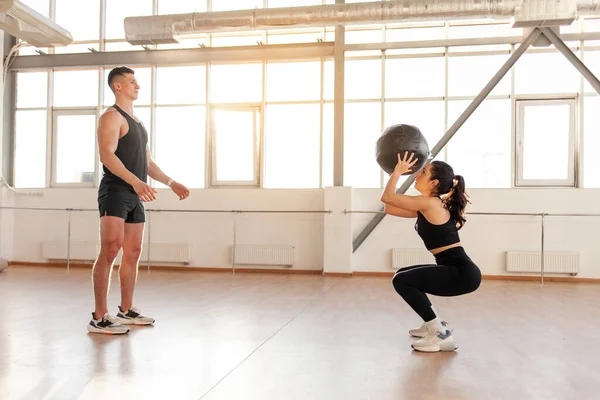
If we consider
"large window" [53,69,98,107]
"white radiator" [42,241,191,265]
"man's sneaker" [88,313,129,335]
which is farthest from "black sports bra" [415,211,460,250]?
"large window" [53,69,98,107]

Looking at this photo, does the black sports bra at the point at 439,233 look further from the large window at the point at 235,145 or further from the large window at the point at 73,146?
the large window at the point at 73,146

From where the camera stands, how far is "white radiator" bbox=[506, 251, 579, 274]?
7156 mm

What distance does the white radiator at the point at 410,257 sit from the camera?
747cm

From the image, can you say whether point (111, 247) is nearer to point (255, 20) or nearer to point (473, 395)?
point (473, 395)

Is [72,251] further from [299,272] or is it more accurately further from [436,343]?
[436,343]

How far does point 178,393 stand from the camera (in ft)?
6.70

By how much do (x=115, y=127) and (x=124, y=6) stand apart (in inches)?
259

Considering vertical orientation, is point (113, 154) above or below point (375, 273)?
above

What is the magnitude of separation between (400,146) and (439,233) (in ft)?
1.75

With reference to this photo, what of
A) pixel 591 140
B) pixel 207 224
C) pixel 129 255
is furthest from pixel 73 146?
pixel 591 140

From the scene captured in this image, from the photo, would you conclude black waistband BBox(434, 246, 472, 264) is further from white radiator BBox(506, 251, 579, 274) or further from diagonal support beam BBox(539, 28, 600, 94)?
diagonal support beam BBox(539, 28, 600, 94)

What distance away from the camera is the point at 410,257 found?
24.6 feet

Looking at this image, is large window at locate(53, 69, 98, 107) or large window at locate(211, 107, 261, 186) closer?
large window at locate(211, 107, 261, 186)

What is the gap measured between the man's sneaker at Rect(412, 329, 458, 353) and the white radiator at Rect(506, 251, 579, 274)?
4848 mm
